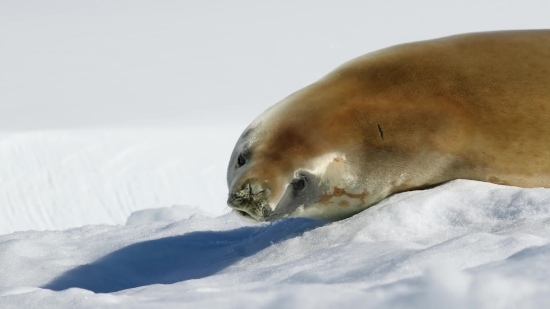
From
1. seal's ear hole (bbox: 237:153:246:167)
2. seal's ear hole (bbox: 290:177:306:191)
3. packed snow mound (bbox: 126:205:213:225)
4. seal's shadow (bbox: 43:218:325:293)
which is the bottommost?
packed snow mound (bbox: 126:205:213:225)

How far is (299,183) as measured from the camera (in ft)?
11.1

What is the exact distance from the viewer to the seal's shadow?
330 centimetres

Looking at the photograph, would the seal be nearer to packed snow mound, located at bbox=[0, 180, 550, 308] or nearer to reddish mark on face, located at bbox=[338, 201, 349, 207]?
reddish mark on face, located at bbox=[338, 201, 349, 207]

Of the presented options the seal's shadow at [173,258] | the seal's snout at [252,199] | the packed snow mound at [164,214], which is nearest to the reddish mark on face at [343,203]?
the seal's shadow at [173,258]

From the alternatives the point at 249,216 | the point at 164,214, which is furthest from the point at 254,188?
the point at 164,214

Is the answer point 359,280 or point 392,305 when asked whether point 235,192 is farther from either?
point 392,305

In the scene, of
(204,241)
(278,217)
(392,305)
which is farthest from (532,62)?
(392,305)

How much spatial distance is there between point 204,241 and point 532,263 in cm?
251

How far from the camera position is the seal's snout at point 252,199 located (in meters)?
3.21

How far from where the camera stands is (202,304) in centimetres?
172

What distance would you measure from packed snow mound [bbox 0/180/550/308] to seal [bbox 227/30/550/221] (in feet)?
0.48

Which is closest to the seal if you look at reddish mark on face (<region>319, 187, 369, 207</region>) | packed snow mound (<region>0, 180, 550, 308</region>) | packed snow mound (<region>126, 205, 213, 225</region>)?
reddish mark on face (<region>319, 187, 369, 207</region>)

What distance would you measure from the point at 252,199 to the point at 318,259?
0.78 m

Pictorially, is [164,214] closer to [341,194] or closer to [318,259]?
[341,194]
